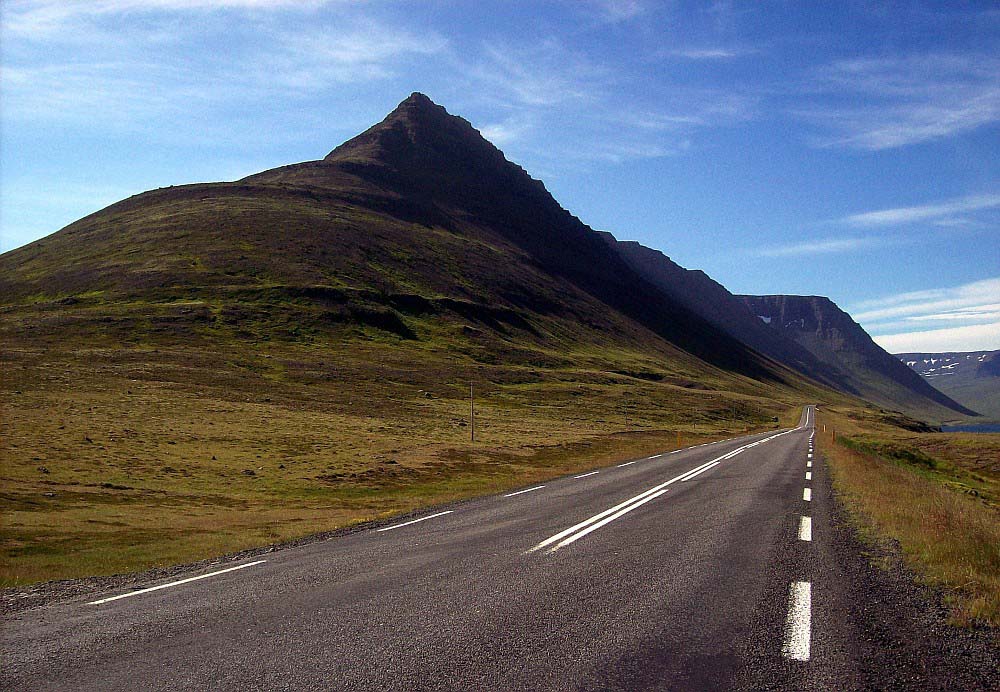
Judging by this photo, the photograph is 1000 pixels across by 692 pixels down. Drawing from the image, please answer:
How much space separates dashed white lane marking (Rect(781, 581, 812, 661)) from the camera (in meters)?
6.55

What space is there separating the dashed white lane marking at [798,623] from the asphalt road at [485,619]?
0.03 m

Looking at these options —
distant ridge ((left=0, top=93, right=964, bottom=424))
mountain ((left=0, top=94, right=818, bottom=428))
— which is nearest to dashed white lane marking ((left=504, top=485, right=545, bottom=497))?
mountain ((left=0, top=94, right=818, bottom=428))

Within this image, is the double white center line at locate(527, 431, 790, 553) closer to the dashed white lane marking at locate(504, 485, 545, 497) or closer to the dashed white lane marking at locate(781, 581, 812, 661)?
the dashed white lane marking at locate(781, 581, 812, 661)

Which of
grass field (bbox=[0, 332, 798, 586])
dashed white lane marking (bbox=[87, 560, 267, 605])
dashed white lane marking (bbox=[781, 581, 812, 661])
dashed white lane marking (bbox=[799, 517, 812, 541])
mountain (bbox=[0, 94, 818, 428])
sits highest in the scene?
mountain (bbox=[0, 94, 818, 428])

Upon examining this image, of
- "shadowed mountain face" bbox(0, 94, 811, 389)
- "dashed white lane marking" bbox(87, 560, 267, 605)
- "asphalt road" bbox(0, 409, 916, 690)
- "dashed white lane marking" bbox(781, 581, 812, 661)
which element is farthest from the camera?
"shadowed mountain face" bbox(0, 94, 811, 389)

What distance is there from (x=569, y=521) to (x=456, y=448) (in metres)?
37.4

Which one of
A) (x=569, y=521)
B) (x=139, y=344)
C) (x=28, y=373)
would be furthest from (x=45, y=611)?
(x=139, y=344)

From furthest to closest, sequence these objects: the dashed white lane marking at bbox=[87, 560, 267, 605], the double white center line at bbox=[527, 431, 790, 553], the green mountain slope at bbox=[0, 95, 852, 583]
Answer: the green mountain slope at bbox=[0, 95, 852, 583] → the double white center line at bbox=[527, 431, 790, 553] → the dashed white lane marking at bbox=[87, 560, 267, 605]

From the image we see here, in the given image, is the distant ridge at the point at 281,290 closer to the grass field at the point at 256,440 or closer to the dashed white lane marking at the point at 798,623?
the grass field at the point at 256,440

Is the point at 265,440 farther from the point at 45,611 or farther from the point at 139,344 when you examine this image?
the point at 139,344

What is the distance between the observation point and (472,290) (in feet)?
597

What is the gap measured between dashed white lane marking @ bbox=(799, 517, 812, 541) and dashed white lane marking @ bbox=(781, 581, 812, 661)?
11.8 ft

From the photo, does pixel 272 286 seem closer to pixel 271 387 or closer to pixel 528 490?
pixel 271 387

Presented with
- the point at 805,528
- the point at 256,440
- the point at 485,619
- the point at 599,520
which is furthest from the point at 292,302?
the point at 485,619
